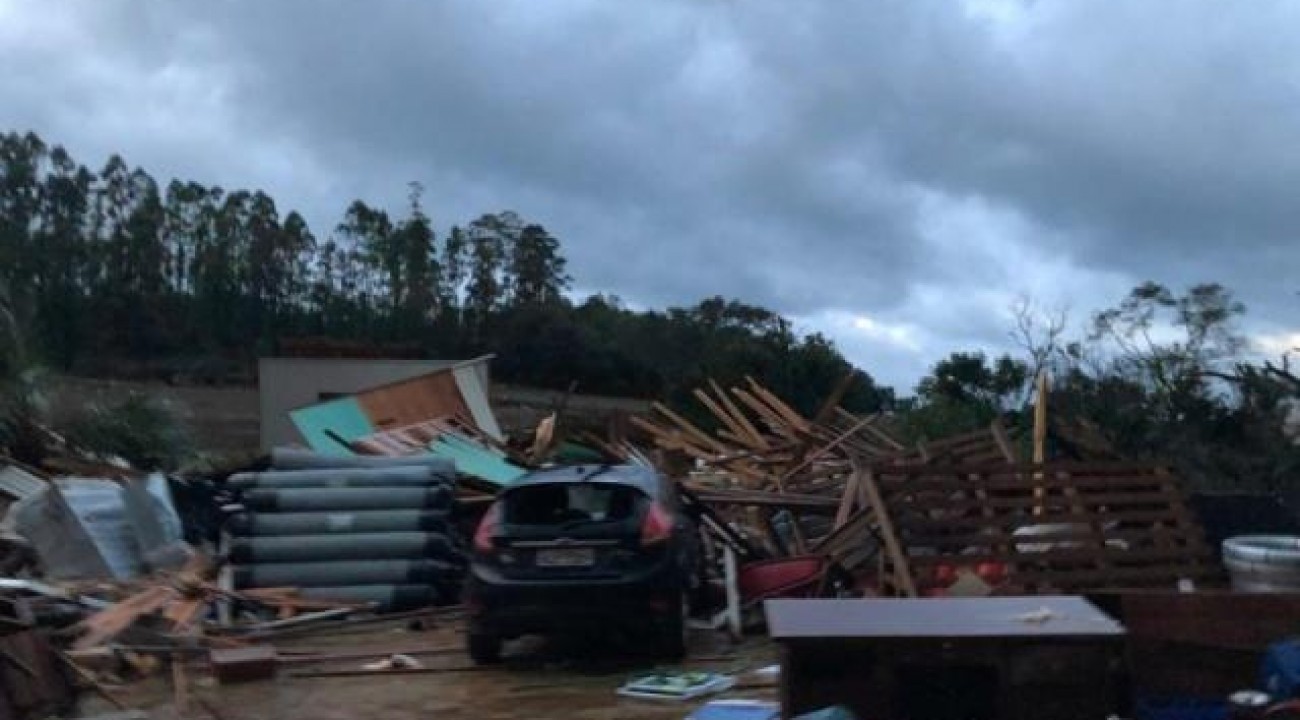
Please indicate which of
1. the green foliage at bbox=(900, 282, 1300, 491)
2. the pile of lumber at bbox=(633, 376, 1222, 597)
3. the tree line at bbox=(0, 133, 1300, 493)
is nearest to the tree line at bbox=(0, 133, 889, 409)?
the tree line at bbox=(0, 133, 1300, 493)

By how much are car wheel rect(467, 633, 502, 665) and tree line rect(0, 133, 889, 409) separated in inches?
1735

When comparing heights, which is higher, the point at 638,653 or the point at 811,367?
the point at 811,367

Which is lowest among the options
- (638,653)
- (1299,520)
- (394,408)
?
(638,653)

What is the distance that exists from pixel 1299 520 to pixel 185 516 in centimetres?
1343

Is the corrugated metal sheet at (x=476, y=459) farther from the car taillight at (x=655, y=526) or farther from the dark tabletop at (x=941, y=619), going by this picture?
the dark tabletop at (x=941, y=619)

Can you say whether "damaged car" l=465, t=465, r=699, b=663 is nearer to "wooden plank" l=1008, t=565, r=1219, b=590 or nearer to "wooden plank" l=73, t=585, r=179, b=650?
"wooden plank" l=1008, t=565, r=1219, b=590

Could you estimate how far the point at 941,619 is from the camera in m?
7.86

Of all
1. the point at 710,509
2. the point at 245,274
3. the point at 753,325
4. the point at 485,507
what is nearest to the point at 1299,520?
the point at 710,509

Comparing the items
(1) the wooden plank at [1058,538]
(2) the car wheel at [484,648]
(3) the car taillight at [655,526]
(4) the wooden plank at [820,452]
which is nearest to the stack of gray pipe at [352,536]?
(2) the car wheel at [484,648]

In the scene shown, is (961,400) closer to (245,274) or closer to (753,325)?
(753,325)

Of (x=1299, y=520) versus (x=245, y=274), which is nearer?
(x=1299, y=520)

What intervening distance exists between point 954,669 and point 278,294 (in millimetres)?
63900

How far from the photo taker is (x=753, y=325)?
68875mm

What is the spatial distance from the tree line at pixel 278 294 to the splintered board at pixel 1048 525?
140 feet
